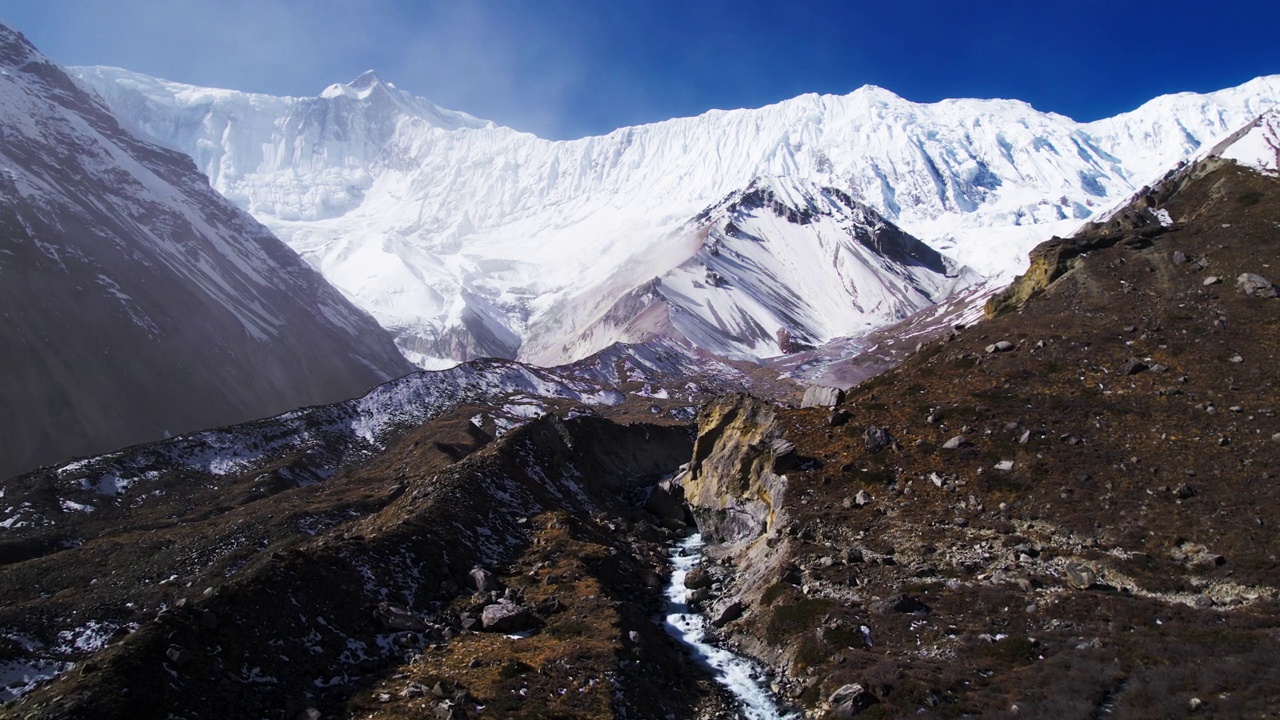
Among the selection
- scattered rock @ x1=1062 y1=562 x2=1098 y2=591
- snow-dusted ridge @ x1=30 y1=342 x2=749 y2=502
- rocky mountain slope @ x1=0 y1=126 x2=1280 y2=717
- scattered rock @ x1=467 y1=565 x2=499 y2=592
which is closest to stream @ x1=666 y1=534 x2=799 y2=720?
rocky mountain slope @ x1=0 y1=126 x2=1280 y2=717

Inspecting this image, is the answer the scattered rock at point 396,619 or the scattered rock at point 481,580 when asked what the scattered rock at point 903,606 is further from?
the scattered rock at point 396,619

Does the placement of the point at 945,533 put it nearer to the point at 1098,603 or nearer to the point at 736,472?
the point at 1098,603

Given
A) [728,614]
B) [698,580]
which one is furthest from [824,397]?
[728,614]

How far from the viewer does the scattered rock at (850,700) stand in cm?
3225

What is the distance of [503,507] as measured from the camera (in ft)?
199

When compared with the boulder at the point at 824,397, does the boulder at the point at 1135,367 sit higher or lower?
lower

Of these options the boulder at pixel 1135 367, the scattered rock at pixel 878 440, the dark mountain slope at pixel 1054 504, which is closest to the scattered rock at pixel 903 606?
the dark mountain slope at pixel 1054 504

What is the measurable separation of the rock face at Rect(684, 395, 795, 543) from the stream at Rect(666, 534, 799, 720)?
811 cm

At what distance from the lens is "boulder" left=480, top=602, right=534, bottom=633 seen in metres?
41.0

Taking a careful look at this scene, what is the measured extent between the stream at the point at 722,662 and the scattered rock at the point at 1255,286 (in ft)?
170

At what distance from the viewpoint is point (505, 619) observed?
135ft

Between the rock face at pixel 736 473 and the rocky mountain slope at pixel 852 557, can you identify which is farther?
the rock face at pixel 736 473

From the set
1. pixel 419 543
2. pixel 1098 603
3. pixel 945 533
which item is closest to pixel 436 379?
pixel 419 543

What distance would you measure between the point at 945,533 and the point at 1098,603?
11.1m
